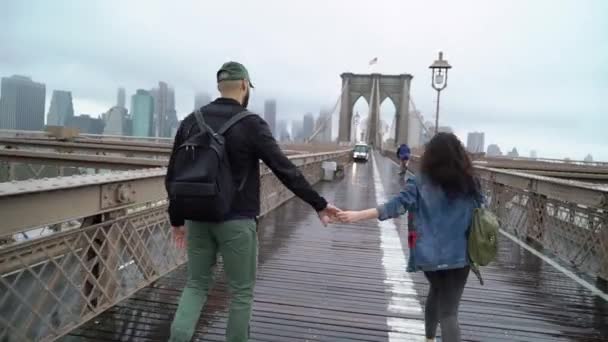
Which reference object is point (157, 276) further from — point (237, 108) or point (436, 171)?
point (436, 171)

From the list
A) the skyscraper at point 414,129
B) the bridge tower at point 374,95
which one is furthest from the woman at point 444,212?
the bridge tower at point 374,95

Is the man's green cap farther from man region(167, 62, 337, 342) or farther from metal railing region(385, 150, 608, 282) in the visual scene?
metal railing region(385, 150, 608, 282)

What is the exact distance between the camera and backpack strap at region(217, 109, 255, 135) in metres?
2.33

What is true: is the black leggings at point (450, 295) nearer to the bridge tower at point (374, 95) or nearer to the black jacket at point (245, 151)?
the black jacket at point (245, 151)

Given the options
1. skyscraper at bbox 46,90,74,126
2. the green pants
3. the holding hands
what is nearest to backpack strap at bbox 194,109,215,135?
the green pants

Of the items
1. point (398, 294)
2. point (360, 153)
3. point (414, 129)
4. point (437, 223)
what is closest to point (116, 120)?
point (360, 153)

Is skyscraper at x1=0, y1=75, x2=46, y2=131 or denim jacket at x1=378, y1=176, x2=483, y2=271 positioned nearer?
denim jacket at x1=378, y1=176, x2=483, y2=271

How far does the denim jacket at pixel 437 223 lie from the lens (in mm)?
2605

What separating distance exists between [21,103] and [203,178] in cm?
3599

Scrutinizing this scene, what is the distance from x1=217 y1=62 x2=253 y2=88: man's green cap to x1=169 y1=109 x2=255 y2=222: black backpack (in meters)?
0.29

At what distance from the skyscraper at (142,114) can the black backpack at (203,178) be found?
42443mm

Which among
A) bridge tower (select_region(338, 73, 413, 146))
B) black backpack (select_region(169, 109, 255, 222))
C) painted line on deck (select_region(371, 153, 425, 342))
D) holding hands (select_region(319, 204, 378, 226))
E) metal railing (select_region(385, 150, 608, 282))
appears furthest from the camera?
bridge tower (select_region(338, 73, 413, 146))

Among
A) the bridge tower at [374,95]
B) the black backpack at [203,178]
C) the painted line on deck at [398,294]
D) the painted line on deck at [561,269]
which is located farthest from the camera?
the bridge tower at [374,95]

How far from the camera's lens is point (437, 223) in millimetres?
2645
